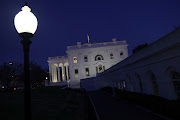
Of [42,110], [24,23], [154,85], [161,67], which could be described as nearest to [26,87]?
[24,23]

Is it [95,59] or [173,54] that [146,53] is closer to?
[173,54]

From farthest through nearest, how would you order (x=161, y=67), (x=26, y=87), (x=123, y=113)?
1. (x=123, y=113)
2. (x=161, y=67)
3. (x=26, y=87)

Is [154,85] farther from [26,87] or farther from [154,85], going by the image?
[26,87]

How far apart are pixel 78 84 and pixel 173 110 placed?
143 feet

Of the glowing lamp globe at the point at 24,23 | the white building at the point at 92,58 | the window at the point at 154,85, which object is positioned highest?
the white building at the point at 92,58

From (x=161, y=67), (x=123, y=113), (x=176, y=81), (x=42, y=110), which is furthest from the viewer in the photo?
(x=42, y=110)

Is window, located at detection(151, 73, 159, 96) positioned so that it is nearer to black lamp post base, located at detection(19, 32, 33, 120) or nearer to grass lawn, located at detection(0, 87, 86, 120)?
grass lawn, located at detection(0, 87, 86, 120)

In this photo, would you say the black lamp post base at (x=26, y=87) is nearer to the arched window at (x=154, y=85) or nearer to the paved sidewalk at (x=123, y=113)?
the paved sidewalk at (x=123, y=113)

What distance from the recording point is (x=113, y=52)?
51.0 m

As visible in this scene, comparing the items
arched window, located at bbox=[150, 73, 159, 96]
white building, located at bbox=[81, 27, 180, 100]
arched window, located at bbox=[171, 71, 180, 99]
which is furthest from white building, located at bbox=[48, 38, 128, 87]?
arched window, located at bbox=[171, 71, 180, 99]

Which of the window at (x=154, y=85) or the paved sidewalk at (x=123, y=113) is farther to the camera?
the window at (x=154, y=85)

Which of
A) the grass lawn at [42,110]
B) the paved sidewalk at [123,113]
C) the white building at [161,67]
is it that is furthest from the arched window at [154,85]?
the grass lawn at [42,110]

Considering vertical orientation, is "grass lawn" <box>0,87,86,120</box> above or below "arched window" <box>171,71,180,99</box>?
below

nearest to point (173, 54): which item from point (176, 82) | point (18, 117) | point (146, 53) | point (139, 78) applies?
point (176, 82)
